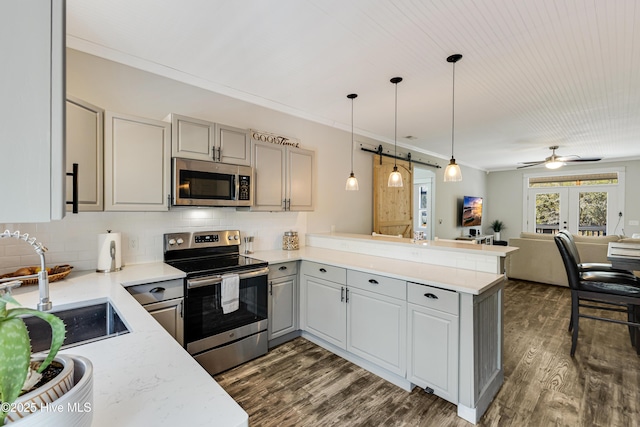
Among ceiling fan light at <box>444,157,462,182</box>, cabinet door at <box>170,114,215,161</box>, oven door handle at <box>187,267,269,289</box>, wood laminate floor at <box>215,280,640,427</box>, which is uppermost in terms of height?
cabinet door at <box>170,114,215,161</box>

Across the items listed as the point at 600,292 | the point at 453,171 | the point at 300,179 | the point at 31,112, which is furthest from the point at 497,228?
the point at 31,112

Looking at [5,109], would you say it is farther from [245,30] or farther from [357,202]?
[357,202]

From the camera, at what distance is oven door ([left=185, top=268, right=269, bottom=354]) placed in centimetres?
235

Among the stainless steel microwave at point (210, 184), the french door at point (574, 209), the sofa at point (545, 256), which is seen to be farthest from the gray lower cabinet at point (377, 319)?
the french door at point (574, 209)

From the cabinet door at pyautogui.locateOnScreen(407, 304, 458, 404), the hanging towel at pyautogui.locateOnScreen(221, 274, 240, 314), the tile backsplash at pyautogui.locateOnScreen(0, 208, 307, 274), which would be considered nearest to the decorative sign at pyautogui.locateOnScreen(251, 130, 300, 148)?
the tile backsplash at pyautogui.locateOnScreen(0, 208, 307, 274)

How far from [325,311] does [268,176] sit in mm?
1506

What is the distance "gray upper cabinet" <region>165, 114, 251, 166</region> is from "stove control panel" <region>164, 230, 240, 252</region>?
757 mm

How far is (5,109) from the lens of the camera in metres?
0.51

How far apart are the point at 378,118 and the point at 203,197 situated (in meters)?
2.66

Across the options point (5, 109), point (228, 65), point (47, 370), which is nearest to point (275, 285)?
point (228, 65)

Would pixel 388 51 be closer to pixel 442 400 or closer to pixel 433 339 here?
pixel 433 339

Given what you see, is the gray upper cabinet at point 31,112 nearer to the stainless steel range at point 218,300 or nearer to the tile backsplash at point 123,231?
the stainless steel range at point 218,300

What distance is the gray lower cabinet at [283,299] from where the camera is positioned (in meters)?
2.92

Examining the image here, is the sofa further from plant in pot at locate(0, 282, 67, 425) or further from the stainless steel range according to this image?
plant in pot at locate(0, 282, 67, 425)
